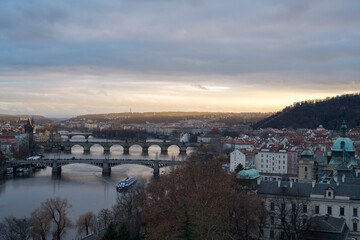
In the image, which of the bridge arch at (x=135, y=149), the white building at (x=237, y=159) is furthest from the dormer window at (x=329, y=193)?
the bridge arch at (x=135, y=149)

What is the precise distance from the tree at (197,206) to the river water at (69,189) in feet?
15.4

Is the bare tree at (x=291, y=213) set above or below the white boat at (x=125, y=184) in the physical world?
above

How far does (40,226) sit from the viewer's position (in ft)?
49.7

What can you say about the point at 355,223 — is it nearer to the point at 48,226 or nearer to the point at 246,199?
the point at 246,199

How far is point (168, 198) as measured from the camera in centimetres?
1287

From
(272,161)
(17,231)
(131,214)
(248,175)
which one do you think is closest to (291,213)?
(248,175)

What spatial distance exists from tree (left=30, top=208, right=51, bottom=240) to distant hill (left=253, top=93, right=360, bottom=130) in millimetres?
56946

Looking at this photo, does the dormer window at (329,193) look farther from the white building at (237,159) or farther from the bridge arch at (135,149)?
the bridge arch at (135,149)

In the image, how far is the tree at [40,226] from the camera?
14.9 m

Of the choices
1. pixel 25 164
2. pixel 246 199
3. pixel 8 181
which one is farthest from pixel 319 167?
pixel 25 164

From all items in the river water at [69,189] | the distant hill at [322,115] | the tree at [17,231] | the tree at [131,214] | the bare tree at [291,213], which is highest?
the distant hill at [322,115]

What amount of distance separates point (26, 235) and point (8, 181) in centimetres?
1497

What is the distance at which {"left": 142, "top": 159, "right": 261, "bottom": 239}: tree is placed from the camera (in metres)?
10.8

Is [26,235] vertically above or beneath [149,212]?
beneath
